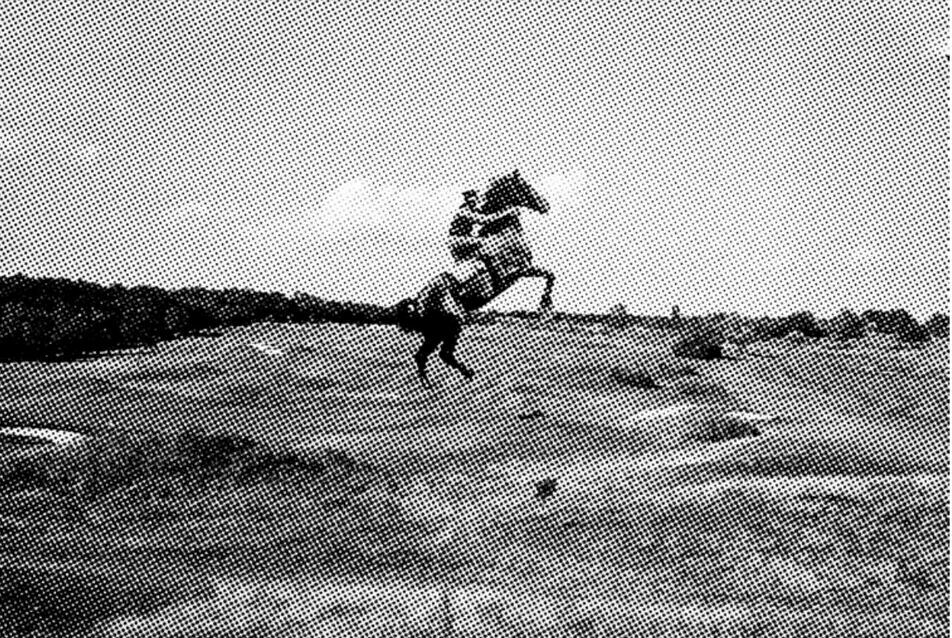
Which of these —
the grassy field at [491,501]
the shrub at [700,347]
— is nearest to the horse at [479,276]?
the grassy field at [491,501]

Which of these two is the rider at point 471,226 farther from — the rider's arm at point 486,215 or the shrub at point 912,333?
the shrub at point 912,333

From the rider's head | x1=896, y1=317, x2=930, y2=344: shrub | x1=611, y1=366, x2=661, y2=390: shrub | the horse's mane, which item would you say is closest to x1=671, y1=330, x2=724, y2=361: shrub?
x1=611, y1=366, x2=661, y2=390: shrub

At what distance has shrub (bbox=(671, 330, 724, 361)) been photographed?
55.0 feet

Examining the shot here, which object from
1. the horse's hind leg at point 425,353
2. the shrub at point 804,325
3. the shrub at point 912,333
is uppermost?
the shrub at point 912,333

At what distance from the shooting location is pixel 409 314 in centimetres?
1440

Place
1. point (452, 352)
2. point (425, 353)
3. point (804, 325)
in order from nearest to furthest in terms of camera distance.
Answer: point (425, 353) < point (452, 352) < point (804, 325)

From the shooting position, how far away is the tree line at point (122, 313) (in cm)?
2114

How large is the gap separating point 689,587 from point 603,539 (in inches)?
47.9

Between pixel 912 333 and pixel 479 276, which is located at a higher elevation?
pixel 912 333

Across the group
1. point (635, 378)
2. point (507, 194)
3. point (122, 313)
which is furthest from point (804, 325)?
point (122, 313)

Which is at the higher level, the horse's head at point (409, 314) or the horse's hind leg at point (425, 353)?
the horse's head at point (409, 314)

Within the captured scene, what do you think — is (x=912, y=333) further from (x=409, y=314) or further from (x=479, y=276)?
(x=409, y=314)

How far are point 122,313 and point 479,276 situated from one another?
12.9 m

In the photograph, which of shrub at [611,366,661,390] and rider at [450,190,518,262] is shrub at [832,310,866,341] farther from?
rider at [450,190,518,262]
